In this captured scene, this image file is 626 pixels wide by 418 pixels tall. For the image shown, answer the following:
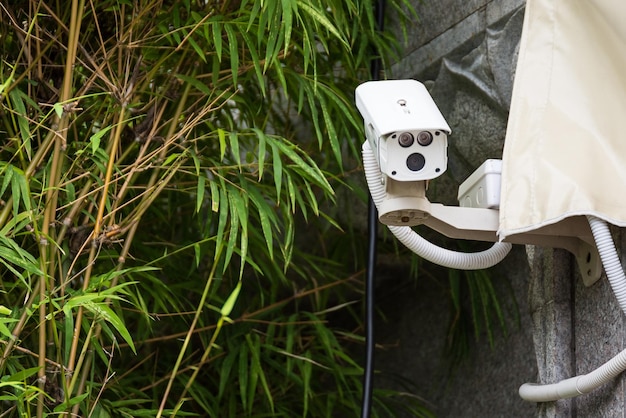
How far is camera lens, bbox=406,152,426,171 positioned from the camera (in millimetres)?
1439

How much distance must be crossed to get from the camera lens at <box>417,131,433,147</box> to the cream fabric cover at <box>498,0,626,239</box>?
0.62 feet

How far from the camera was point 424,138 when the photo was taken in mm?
1430

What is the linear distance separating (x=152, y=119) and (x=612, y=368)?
43.1 inches

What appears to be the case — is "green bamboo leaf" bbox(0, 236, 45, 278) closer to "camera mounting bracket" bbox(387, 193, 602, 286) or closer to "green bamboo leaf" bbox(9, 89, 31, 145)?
"green bamboo leaf" bbox(9, 89, 31, 145)

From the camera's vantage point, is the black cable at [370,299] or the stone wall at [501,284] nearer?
the stone wall at [501,284]

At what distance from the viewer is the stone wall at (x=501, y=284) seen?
1.72 metres

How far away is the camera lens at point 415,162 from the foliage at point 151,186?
1.57ft

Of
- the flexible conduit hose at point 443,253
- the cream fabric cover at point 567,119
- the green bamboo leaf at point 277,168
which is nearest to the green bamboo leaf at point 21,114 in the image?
the green bamboo leaf at point 277,168

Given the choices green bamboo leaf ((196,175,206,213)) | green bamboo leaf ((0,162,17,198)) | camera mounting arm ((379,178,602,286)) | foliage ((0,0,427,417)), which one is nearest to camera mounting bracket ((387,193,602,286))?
camera mounting arm ((379,178,602,286))

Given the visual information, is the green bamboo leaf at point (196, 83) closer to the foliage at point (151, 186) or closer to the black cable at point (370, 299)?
the foliage at point (151, 186)

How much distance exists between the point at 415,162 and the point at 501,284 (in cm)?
124

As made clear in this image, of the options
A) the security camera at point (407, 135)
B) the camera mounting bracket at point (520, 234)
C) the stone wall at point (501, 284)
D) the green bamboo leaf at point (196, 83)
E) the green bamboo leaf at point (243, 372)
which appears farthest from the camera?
the green bamboo leaf at point (243, 372)

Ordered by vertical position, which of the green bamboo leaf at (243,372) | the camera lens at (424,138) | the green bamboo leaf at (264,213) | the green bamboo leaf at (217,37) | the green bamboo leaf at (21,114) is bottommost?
the green bamboo leaf at (243,372)

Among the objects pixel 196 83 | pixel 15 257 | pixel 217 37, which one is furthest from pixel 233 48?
pixel 15 257
